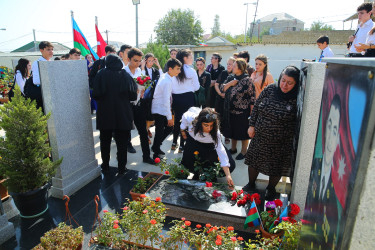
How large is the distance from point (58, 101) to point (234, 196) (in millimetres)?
2526

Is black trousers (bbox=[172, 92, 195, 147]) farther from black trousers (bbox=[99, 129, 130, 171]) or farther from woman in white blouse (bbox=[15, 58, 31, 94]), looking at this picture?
woman in white blouse (bbox=[15, 58, 31, 94])

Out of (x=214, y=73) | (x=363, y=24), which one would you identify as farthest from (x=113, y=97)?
(x=363, y=24)

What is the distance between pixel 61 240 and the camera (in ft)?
6.97

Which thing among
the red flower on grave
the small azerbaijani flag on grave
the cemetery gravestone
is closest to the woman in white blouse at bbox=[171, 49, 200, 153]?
the cemetery gravestone

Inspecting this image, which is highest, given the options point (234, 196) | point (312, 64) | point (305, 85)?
point (312, 64)

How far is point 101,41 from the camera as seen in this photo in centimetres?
833

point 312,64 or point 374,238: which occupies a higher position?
point 312,64

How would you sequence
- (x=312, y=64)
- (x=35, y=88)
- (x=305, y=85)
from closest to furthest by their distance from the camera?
1. (x=312, y=64)
2. (x=305, y=85)
3. (x=35, y=88)

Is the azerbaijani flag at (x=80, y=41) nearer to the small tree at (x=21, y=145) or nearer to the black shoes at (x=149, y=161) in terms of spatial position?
the black shoes at (x=149, y=161)

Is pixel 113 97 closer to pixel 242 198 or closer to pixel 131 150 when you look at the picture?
pixel 131 150

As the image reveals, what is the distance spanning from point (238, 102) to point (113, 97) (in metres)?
2.13

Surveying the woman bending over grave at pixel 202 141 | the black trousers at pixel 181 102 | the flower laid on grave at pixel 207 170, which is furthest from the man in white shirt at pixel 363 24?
the flower laid on grave at pixel 207 170

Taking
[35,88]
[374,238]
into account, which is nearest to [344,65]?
[374,238]

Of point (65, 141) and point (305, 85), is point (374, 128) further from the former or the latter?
point (65, 141)
